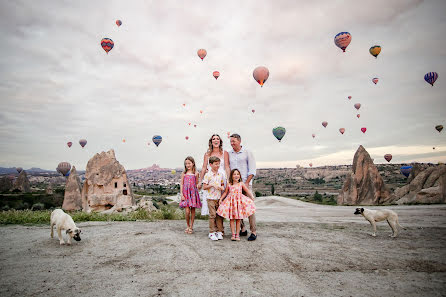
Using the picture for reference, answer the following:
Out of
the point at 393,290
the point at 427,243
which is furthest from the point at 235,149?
the point at 427,243

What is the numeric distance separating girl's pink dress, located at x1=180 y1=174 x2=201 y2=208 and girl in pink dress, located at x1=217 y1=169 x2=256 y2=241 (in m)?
0.81

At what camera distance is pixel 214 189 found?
Result: 19.8 feet

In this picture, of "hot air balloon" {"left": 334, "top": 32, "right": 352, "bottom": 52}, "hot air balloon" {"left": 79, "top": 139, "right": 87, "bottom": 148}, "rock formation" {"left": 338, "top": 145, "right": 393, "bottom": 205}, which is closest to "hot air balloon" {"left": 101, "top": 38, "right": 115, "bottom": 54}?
"hot air balloon" {"left": 334, "top": 32, "right": 352, "bottom": 52}

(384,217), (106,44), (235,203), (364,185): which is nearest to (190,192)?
(235,203)

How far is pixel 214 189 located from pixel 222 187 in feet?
0.66

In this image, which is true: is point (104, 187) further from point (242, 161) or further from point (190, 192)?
point (242, 161)

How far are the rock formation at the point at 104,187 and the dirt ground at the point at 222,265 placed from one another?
20.9 m

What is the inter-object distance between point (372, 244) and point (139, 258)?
15.4 feet

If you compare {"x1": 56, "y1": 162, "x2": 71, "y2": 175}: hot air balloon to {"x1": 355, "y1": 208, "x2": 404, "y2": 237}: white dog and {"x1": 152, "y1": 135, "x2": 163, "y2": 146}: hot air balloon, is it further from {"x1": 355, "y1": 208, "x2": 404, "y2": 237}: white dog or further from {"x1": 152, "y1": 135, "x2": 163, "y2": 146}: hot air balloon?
{"x1": 355, "y1": 208, "x2": 404, "y2": 237}: white dog

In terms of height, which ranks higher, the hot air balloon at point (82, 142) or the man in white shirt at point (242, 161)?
the hot air balloon at point (82, 142)

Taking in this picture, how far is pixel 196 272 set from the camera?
12.3 ft

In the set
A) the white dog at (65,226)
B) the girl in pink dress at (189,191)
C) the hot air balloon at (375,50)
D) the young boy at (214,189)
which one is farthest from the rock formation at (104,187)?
the hot air balloon at (375,50)

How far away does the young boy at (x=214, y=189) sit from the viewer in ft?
19.5

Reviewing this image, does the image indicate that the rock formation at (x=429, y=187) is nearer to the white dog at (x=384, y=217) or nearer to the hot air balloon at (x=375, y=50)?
the hot air balloon at (x=375, y=50)
